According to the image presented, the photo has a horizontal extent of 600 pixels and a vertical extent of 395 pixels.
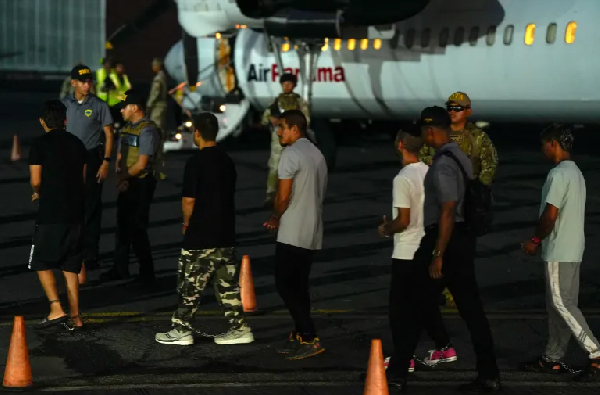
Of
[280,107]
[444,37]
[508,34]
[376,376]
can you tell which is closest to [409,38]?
[444,37]

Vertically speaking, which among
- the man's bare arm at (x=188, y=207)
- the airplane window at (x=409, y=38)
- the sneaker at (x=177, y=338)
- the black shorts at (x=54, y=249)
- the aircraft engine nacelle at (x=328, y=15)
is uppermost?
the aircraft engine nacelle at (x=328, y=15)

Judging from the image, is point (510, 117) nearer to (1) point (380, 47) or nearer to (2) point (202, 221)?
(1) point (380, 47)

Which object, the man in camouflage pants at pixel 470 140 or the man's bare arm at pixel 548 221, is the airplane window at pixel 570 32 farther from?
the man's bare arm at pixel 548 221

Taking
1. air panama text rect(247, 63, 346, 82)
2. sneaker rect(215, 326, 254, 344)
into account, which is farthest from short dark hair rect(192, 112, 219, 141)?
air panama text rect(247, 63, 346, 82)

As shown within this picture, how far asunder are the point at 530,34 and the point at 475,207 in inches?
533

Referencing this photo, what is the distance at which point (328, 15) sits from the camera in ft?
69.6

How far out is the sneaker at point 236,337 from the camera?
8.95 metres

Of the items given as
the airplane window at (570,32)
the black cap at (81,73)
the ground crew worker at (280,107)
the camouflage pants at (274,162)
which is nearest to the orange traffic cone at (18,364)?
the black cap at (81,73)

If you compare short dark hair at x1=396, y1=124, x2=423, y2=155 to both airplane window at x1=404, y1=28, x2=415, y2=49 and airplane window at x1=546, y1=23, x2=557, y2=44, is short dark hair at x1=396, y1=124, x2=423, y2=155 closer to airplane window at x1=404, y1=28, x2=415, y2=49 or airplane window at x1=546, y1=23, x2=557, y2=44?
airplane window at x1=546, y1=23, x2=557, y2=44

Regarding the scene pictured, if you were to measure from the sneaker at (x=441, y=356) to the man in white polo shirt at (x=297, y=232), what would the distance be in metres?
0.81

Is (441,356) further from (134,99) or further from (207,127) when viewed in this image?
(134,99)

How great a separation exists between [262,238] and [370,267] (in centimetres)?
210

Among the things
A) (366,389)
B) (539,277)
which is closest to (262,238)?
(539,277)

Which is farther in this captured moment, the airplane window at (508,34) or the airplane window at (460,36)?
the airplane window at (460,36)
